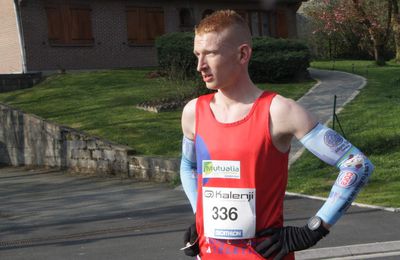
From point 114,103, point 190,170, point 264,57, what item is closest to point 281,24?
point 264,57

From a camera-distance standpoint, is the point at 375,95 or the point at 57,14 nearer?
the point at 375,95

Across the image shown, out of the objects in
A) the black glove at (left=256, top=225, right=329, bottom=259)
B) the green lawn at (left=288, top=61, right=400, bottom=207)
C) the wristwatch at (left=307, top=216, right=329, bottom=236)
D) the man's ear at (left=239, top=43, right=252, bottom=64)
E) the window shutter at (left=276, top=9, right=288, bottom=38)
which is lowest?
the green lawn at (left=288, top=61, right=400, bottom=207)

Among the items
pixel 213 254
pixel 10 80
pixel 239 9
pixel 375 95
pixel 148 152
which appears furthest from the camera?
pixel 239 9

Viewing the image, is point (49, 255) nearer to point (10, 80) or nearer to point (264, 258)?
point (264, 258)

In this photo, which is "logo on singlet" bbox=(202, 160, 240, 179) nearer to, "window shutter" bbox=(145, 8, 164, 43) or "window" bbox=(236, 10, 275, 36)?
"window shutter" bbox=(145, 8, 164, 43)

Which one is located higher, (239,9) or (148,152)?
(239,9)

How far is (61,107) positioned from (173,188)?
7.52 meters

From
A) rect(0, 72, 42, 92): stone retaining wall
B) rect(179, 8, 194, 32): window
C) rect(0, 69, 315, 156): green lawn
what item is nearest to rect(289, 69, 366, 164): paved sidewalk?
rect(0, 69, 315, 156): green lawn

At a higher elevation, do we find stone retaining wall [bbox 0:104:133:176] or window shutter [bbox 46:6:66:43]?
window shutter [bbox 46:6:66:43]

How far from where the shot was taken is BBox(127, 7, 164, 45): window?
26578 mm

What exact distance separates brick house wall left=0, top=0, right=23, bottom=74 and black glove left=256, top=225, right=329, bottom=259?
73.0 ft

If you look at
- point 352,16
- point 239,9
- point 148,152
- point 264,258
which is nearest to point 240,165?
point 264,258

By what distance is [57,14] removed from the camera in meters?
24.5

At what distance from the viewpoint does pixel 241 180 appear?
2.68 metres
